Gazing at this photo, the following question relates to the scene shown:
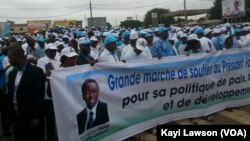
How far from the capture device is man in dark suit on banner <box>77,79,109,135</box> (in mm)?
5660

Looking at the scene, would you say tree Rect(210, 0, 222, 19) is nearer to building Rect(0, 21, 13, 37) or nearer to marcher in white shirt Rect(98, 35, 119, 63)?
building Rect(0, 21, 13, 37)

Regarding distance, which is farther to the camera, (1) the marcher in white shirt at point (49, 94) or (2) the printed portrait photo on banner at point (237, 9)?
(2) the printed portrait photo on banner at point (237, 9)

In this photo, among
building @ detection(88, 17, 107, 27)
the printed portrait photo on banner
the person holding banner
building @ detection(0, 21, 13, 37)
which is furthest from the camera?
the printed portrait photo on banner

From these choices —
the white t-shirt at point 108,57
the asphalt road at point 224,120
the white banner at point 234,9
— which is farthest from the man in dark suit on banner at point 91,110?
the white banner at point 234,9

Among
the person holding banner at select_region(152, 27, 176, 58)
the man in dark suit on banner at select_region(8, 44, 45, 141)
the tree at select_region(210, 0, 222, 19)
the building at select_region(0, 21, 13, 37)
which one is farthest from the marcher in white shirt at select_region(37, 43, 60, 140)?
the tree at select_region(210, 0, 222, 19)

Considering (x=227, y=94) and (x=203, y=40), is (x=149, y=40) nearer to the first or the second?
(x=203, y=40)

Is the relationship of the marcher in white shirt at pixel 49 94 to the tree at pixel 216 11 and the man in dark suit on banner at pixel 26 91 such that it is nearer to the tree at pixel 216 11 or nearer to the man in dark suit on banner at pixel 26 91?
the man in dark suit on banner at pixel 26 91

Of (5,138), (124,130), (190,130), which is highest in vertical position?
(190,130)

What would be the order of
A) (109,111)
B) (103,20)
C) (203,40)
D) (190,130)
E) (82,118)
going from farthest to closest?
(103,20) → (203,40) → (109,111) → (82,118) → (190,130)

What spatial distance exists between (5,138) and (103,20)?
33460mm

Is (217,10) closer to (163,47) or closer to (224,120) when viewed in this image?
(163,47)

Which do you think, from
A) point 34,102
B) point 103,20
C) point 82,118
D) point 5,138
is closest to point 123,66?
point 82,118

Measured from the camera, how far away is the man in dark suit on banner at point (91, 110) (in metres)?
5.66

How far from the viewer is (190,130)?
4.50 metres
